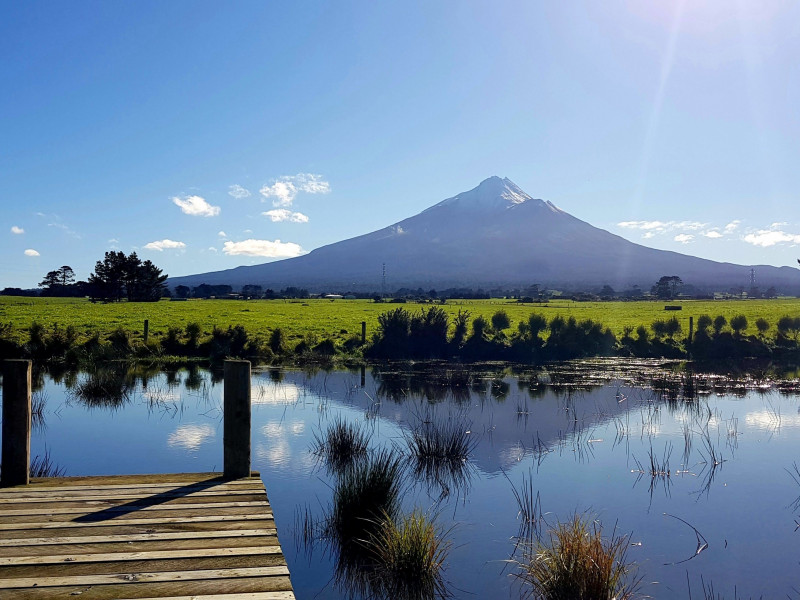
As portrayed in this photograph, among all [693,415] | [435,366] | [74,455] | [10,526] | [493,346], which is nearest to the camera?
[10,526]

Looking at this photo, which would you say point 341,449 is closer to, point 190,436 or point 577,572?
point 190,436

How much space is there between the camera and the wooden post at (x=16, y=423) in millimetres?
6480

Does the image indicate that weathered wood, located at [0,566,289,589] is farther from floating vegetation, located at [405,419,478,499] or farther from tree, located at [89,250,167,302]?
tree, located at [89,250,167,302]

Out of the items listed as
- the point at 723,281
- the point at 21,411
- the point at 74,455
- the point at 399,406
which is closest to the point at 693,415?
the point at 399,406

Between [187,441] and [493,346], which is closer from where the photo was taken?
[187,441]

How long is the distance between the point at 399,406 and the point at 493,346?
44.1ft

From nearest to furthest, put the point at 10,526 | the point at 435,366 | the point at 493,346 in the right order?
1. the point at 10,526
2. the point at 435,366
3. the point at 493,346

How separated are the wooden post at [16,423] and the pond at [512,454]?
300 cm

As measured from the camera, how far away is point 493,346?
3036 centimetres

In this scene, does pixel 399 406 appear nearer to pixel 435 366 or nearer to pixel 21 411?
pixel 435 366

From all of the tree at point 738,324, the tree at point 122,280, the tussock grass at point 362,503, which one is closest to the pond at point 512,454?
the tussock grass at point 362,503

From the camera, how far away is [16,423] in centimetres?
654

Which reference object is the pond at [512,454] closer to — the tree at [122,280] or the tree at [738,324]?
the tree at [738,324]

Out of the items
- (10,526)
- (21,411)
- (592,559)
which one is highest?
(21,411)
